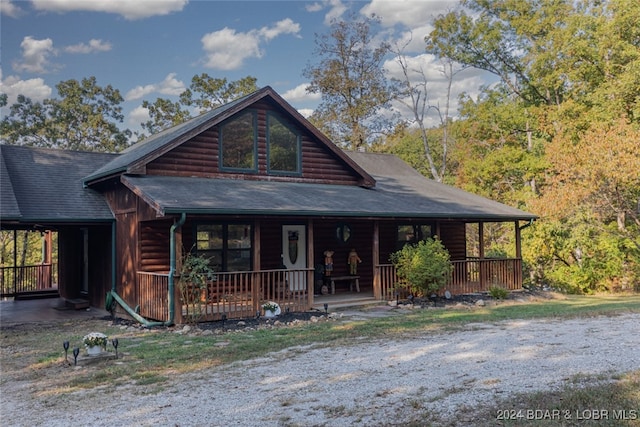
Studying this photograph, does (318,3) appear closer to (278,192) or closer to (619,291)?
(278,192)

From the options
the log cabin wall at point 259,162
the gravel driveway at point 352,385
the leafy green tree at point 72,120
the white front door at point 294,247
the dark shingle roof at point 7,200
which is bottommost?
the gravel driveway at point 352,385

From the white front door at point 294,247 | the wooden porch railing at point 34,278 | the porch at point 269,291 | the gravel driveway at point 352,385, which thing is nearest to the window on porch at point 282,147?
the white front door at point 294,247

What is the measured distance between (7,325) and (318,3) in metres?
20.9

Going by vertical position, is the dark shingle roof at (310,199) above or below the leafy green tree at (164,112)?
below

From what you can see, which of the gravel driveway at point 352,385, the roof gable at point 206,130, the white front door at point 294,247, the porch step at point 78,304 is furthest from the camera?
the white front door at point 294,247

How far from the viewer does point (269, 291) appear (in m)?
12.7

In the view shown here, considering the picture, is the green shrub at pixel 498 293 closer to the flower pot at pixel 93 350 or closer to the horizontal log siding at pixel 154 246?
the horizontal log siding at pixel 154 246

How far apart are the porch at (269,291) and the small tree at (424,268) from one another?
419 millimetres

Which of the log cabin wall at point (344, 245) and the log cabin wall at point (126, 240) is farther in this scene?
the log cabin wall at point (344, 245)

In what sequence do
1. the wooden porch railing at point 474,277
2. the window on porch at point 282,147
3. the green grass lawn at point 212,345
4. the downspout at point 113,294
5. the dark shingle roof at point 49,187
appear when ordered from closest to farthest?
the green grass lawn at point 212,345 → the dark shingle roof at point 49,187 → the downspout at point 113,294 → the wooden porch railing at point 474,277 → the window on porch at point 282,147

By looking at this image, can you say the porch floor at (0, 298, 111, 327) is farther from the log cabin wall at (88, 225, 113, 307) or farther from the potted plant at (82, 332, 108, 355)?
the potted plant at (82, 332, 108, 355)

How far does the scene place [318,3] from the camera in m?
26.5

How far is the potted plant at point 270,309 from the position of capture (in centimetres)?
1190

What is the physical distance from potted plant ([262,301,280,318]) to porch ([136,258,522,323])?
141 mm
